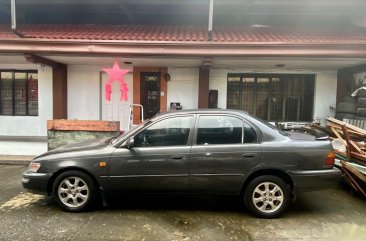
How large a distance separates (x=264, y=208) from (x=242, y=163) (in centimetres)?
72

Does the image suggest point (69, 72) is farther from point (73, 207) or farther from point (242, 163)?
point (242, 163)

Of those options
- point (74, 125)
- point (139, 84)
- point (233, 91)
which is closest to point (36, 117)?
point (139, 84)

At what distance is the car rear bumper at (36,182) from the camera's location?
169 inches

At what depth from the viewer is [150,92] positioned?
991 cm

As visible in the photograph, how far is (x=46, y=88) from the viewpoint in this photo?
9.80 m

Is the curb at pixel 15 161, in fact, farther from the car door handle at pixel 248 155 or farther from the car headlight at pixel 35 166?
the car door handle at pixel 248 155

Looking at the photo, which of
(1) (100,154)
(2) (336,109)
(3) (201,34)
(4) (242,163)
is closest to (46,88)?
(3) (201,34)

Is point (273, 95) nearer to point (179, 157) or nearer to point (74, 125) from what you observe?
point (74, 125)

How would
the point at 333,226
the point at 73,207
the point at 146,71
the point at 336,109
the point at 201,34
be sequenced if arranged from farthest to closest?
the point at 146,71 → the point at 336,109 → the point at 201,34 → the point at 73,207 → the point at 333,226

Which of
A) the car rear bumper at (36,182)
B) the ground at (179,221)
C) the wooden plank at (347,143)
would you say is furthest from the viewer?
the wooden plank at (347,143)

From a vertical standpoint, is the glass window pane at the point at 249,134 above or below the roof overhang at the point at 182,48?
below

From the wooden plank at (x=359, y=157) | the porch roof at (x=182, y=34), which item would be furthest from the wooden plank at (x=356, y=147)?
the porch roof at (x=182, y=34)

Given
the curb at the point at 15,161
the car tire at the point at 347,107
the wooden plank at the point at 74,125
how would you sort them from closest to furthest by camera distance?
the wooden plank at the point at 74,125
the curb at the point at 15,161
the car tire at the point at 347,107

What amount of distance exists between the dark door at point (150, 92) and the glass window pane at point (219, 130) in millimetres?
5633
